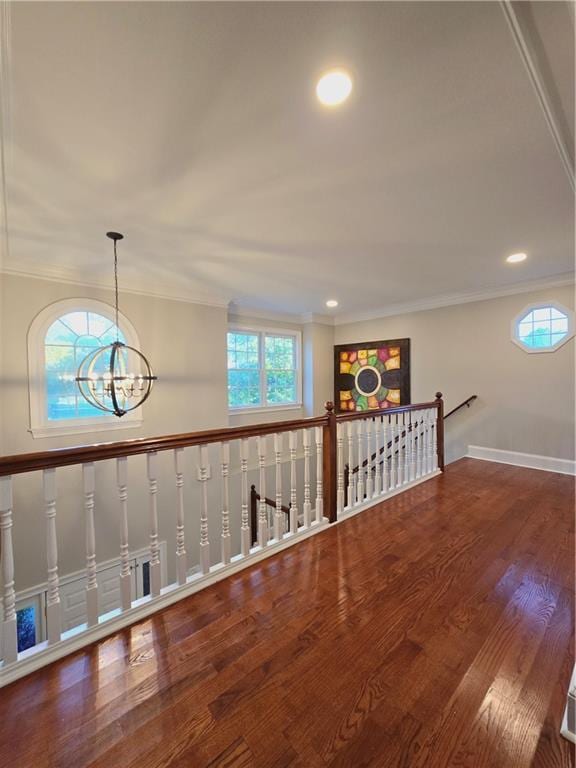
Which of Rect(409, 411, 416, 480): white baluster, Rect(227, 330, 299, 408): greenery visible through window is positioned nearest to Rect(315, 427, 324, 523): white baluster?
Rect(409, 411, 416, 480): white baluster

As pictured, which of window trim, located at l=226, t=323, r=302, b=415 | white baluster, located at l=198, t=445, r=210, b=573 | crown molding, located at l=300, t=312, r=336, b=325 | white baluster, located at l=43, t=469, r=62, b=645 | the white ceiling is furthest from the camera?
crown molding, located at l=300, t=312, r=336, b=325

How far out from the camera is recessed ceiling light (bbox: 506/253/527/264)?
130 inches

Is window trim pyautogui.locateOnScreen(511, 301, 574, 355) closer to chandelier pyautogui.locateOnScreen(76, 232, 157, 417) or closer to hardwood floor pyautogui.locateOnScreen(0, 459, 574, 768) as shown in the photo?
hardwood floor pyautogui.locateOnScreen(0, 459, 574, 768)

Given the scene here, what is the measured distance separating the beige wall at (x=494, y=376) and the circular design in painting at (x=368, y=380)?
691mm

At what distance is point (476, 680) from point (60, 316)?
15.1 feet

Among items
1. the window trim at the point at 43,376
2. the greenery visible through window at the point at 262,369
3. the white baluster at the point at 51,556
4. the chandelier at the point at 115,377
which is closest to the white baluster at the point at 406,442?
the chandelier at the point at 115,377

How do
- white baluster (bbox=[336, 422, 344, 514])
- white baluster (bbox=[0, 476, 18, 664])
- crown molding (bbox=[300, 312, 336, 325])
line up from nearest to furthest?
white baluster (bbox=[0, 476, 18, 664])
white baluster (bbox=[336, 422, 344, 514])
crown molding (bbox=[300, 312, 336, 325])

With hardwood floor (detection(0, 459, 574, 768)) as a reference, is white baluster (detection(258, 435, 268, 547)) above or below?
above

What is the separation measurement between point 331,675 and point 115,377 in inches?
108

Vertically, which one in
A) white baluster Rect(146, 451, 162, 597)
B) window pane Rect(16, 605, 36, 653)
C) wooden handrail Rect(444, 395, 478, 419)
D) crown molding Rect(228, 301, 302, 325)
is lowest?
window pane Rect(16, 605, 36, 653)

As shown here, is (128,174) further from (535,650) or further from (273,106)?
(535,650)

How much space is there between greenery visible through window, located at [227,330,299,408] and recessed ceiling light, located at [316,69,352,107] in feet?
13.7

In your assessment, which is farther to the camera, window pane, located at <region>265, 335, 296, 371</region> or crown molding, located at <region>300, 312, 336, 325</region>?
crown molding, located at <region>300, 312, 336, 325</region>

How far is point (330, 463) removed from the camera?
2.61 metres
